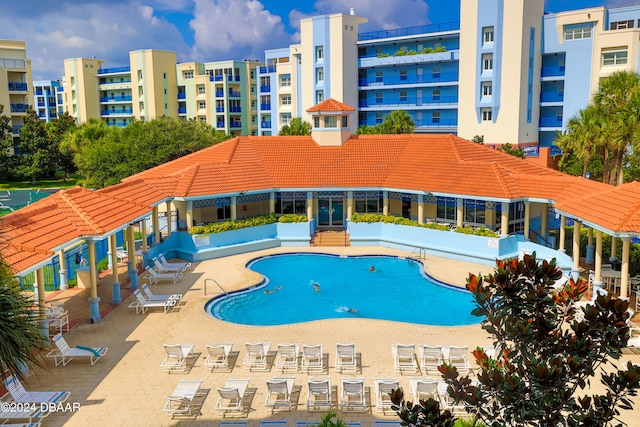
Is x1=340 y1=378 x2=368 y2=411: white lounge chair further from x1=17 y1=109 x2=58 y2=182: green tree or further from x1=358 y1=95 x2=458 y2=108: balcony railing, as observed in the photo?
x1=17 y1=109 x2=58 y2=182: green tree

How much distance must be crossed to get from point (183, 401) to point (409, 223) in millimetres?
21060

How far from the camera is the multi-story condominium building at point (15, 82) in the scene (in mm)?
70625

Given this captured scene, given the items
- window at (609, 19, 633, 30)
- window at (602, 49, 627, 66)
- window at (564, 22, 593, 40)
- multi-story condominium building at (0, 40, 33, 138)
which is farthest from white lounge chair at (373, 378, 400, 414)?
multi-story condominium building at (0, 40, 33, 138)

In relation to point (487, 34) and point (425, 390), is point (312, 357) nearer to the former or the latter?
point (425, 390)

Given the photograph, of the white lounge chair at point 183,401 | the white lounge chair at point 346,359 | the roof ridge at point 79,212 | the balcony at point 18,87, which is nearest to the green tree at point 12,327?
the white lounge chair at point 183,401

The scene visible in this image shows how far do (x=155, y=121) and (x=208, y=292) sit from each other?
29.1 metres

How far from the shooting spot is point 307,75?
218 ft

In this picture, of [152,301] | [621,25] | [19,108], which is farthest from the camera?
[19,108]

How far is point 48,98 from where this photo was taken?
399 ft

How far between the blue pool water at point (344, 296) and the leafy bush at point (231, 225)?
265 centimetres

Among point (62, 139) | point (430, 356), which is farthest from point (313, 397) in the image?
point (62, 139)

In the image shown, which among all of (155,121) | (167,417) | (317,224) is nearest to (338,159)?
(317,224)

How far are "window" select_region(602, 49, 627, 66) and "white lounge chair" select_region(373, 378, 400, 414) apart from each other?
46207 millimetres

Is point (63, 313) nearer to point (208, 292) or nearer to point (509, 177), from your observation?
point (208, 292)
